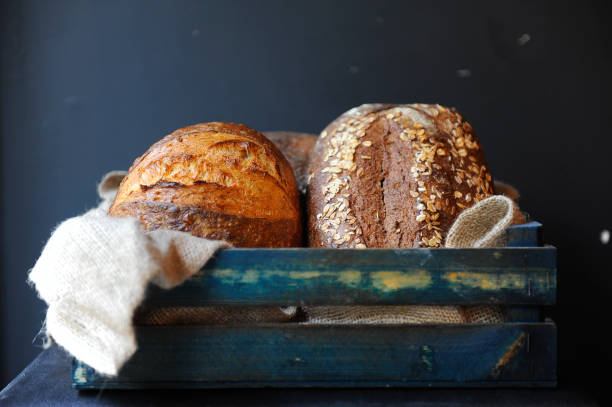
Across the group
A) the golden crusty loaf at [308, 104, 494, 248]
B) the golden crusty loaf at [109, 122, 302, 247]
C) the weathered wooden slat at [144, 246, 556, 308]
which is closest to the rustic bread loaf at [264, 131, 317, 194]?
the golden crusty loaf at [308, 104, 494, 248]

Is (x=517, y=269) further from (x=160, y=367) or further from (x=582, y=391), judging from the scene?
(x=160, y=367)

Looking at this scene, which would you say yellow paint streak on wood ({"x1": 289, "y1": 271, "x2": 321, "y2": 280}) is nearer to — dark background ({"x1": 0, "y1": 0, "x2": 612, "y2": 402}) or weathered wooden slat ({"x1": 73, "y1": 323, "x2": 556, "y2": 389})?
weathered wooden slat ({"x1": 73, "y1": 323, "x2": 556, "y2": 389})

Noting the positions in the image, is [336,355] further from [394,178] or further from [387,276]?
[394,178]

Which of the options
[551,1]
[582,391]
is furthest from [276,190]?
[551,1]

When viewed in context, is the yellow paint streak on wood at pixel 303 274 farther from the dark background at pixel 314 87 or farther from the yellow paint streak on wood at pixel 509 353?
the dark background at pixel 314 87

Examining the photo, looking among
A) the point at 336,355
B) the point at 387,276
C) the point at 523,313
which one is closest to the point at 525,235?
the point at 523,313
